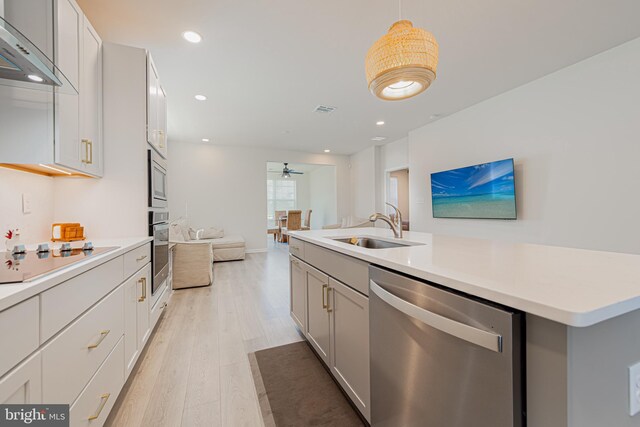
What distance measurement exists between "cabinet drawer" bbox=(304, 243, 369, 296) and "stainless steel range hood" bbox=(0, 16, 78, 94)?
5.58ft

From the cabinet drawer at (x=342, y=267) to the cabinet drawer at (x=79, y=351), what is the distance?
120 centimetres

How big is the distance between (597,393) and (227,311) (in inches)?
115

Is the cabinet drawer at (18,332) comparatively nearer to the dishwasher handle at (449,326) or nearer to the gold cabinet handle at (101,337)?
the gold cabinet handle at (101,337)

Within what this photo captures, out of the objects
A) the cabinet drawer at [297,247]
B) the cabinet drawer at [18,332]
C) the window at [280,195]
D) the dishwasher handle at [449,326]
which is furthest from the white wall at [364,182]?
the cabinet drawer at [18,332]

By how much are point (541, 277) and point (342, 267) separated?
880mm

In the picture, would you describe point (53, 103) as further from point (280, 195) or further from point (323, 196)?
point (280, 195)

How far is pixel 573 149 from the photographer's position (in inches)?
122

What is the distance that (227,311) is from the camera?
2.83m

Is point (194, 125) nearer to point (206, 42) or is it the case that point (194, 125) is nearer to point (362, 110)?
point (206, 42)

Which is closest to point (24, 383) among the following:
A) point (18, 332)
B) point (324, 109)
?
point (18, 332)

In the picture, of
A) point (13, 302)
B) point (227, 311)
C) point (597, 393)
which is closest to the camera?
point (597, 393)

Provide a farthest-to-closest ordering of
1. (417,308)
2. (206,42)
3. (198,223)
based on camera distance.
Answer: (198,223) → (206,42) → (417,308)

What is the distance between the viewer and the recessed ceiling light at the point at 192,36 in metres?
2.41

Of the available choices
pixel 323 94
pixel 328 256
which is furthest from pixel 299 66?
pixel 328 256
